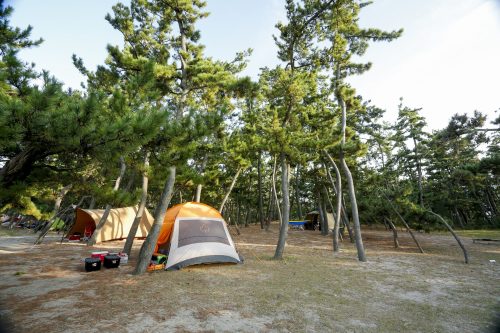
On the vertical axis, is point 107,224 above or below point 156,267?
above

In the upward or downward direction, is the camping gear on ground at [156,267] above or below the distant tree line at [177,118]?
below

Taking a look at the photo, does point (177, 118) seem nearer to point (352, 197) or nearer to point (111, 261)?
Answer: point (111, 261)

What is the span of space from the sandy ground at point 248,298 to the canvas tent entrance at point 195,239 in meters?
0.36

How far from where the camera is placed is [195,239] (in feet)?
27.6

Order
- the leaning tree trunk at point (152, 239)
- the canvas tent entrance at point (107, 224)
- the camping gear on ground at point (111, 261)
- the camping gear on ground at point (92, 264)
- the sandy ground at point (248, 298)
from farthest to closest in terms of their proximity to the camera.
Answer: the canvas tent entrance at point (107, 224), the camping gear on ground at point (111, 261), the camping gear on ground at point (92, 264), the leaning tree trunk at point (152, 239), the sandy ground at point (248, 298)

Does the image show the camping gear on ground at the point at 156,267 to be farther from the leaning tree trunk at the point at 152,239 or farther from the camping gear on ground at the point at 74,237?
the camping gear on ground at the point at 74,237

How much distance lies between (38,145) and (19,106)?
983 millimetres

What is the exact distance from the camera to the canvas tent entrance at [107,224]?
14375mm

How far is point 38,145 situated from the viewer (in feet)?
13.5

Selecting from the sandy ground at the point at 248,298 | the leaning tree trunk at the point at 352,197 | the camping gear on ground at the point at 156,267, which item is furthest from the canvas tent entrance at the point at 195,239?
the leaning tree trunk at the point at 352,197

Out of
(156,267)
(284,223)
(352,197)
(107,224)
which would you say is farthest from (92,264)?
(352,197)

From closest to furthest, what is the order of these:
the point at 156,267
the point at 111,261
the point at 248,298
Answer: the point at 248,298, the point at 156,267, the point at 111,261

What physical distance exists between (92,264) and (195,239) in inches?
119

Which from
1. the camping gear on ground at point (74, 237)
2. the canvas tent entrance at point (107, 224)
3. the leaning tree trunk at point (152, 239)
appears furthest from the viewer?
the camping gear on ground at point (74, 237)
